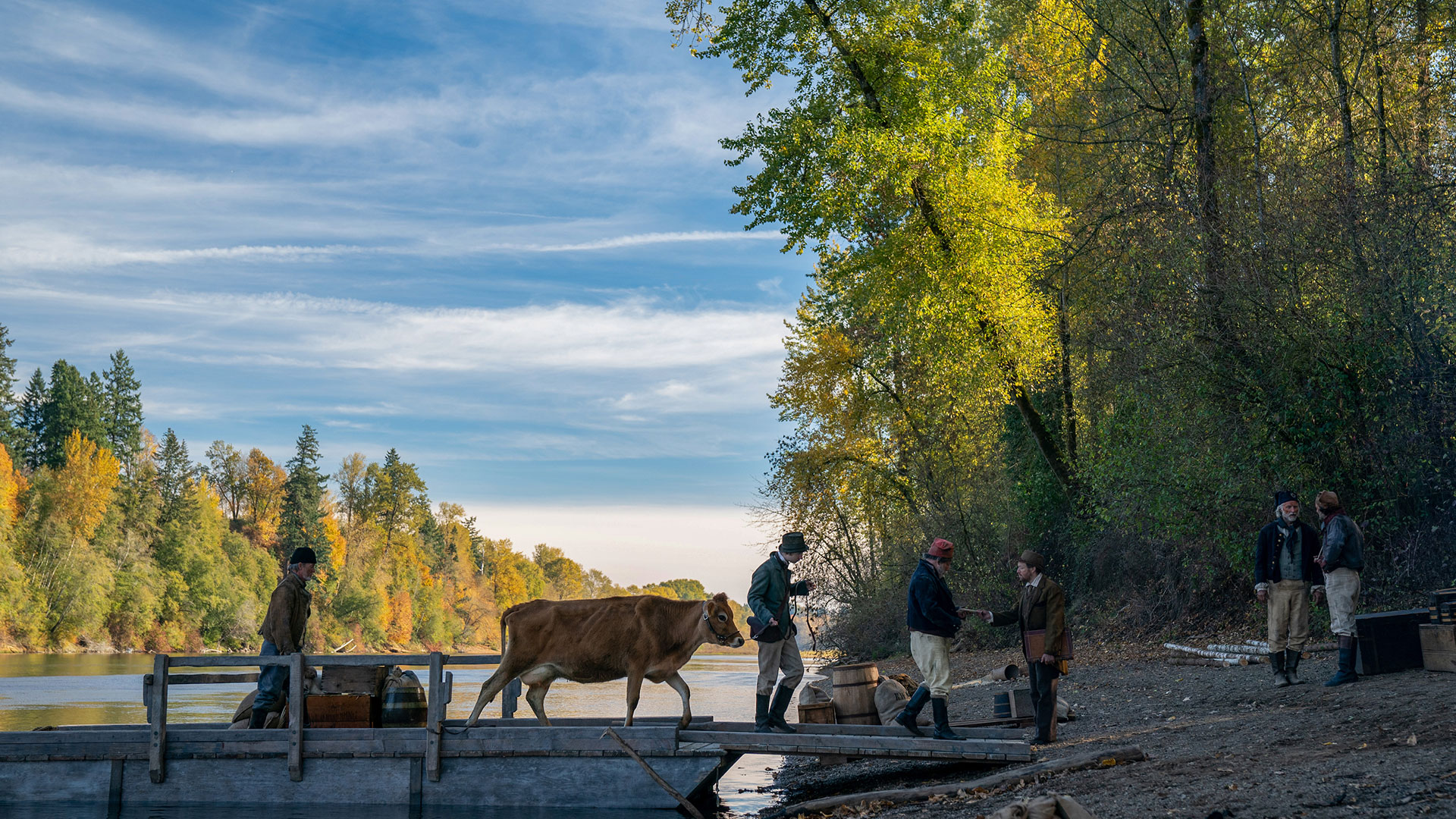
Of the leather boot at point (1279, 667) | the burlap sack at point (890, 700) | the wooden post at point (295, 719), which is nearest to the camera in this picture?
the wooden post at point (295, 719)

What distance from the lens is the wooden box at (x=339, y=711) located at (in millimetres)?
12391

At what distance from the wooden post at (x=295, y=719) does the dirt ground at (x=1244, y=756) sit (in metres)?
5.66

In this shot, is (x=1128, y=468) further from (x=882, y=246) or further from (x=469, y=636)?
(x=469, y=636)

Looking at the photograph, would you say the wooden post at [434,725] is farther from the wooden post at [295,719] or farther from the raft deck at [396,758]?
the wooden post at [295,719]

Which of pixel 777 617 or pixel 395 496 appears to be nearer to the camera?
pixel 777 617

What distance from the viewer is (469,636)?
128 metres

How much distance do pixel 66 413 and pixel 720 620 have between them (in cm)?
10450

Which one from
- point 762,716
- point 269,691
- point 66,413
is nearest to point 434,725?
point 269,691

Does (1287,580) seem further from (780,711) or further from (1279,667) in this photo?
(780,711)

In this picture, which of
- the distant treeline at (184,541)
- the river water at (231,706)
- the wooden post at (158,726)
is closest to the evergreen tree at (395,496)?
the distant treeline at (184,541)

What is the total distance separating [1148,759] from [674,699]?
2091 cm

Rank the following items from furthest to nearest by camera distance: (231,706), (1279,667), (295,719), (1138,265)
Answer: (231,706) → (1138,265) → (1279,667) → (295,719)

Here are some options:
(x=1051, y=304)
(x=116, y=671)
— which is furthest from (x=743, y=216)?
(x=116, y=671)

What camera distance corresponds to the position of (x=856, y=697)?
1352 centimetres
